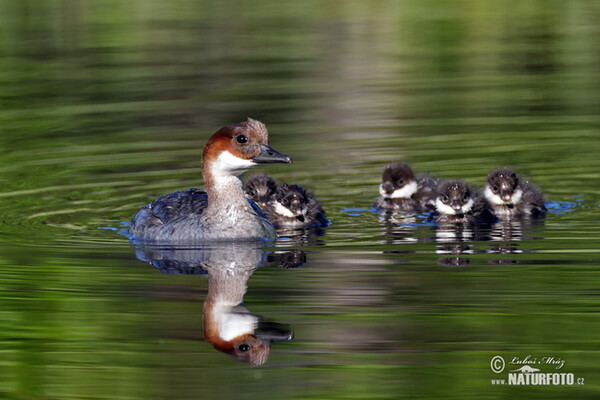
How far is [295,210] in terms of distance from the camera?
463 inches

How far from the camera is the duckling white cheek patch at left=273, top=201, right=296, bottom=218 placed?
39.0ft

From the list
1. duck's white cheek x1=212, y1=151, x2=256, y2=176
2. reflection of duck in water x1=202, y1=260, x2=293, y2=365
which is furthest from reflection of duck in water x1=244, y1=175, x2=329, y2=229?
reflection of duck in water x1=202, y1=260, x2=293, y2=365

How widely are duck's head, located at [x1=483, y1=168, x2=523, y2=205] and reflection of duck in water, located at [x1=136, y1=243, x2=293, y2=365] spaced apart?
104 inches

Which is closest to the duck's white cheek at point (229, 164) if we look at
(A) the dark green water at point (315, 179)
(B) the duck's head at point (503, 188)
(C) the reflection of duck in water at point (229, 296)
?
(C) the reflection of duck in water at point (229, 296)

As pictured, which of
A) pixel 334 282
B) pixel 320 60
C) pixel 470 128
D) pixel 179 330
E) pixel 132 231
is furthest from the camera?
pixel 320 60

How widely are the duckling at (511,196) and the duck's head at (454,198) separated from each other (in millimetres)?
375

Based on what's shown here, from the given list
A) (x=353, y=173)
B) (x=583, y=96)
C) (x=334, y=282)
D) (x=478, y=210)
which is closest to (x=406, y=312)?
(x=334, y=282)

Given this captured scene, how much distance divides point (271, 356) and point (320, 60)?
48.1 feet

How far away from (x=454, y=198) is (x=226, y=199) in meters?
2.12

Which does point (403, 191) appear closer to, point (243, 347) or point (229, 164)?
point (229, 164)

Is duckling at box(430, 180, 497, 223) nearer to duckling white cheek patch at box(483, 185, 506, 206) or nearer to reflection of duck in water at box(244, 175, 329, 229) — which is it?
duckling white cheek patch at box(483, 185, 506, 206)

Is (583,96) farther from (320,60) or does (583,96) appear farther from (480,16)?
(480,16)

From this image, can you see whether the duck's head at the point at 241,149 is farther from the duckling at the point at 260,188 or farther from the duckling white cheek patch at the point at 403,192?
the duckling white cheek patch at the point at 403,192

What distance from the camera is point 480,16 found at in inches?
1041
